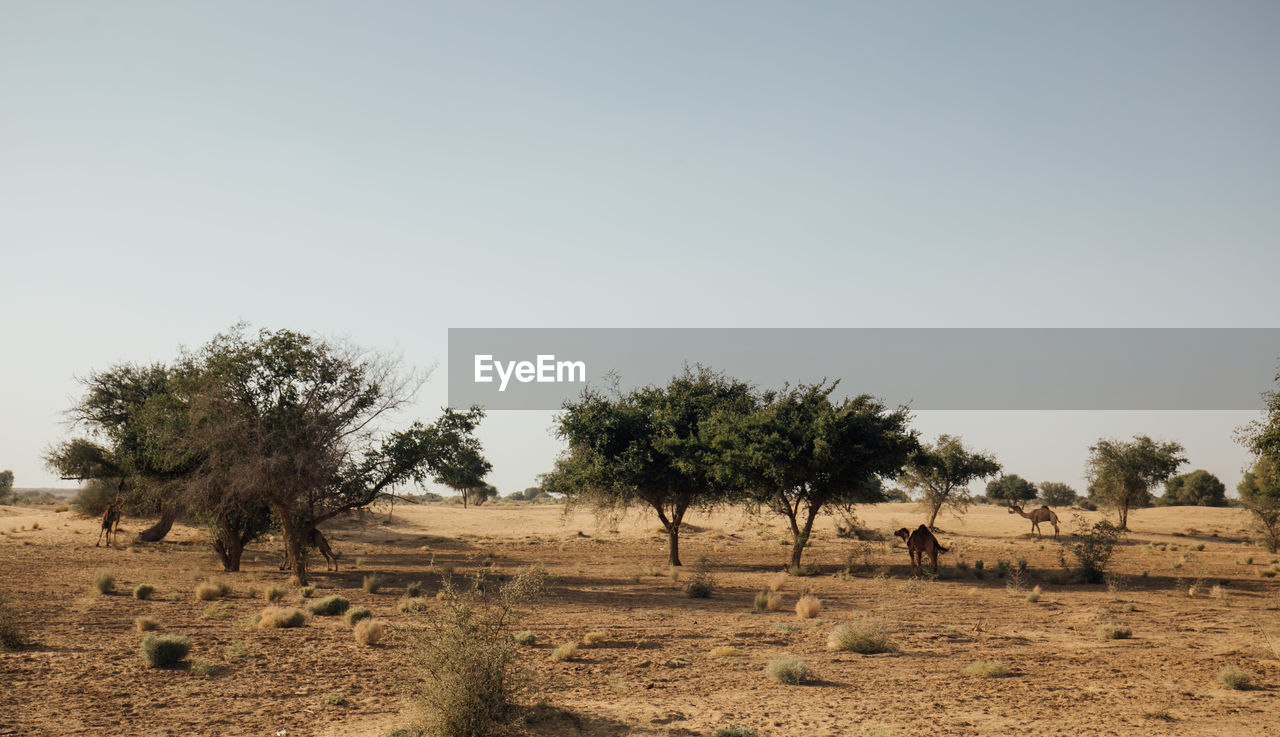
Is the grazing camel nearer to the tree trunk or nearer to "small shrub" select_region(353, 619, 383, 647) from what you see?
"small shrub" select_region(353, 619, 383, 647)

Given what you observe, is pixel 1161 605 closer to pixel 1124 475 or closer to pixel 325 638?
pixel 325 638

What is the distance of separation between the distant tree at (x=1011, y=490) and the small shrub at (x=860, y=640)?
3563 inches

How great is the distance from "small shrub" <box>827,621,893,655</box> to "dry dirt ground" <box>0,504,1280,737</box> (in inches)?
11.4

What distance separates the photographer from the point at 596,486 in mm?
37000

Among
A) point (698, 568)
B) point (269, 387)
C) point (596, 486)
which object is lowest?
point (698, 568)

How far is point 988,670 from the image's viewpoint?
14648mm

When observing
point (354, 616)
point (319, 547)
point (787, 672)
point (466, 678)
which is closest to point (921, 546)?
point (787, 672)

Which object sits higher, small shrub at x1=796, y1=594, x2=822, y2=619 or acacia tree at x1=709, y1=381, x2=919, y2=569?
acacia tree at x1=709, y1=381, x2=919, y2=569

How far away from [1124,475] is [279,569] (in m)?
53.4

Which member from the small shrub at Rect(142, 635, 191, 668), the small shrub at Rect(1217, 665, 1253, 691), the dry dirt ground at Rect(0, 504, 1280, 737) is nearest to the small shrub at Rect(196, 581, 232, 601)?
the dry dirt ground at Rect(0, 504, 1280, 737)

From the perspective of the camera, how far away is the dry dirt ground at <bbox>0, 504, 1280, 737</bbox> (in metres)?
11.8

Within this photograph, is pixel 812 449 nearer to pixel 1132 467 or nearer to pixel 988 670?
pixel 988 670

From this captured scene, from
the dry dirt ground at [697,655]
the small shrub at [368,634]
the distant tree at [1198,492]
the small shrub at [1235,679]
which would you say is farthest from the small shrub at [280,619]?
the distant tree at [1198,492]

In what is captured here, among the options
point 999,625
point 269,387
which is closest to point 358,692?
point 999,625
